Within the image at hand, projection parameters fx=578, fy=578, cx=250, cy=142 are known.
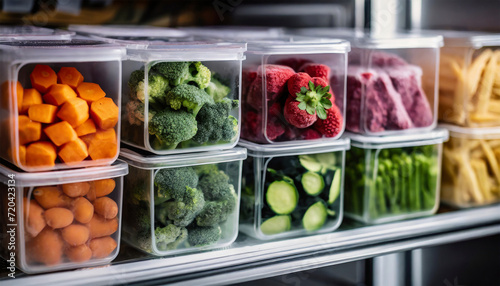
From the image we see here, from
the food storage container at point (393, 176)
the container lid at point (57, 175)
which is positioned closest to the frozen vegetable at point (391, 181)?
the food storage container at point (393, 176)

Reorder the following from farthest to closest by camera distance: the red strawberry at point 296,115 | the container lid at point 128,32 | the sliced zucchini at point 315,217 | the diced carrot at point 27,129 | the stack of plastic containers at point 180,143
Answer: the container lid at point 128,32 < the sliced zucchini at point 315,217 < the red strawberry at point 296,115 < the stack of plastic containers at point 180,143 < the diced carrot at point 27,129

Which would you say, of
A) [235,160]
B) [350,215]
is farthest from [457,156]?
[235,160]

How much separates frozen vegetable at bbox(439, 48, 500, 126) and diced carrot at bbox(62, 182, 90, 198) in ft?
3.47

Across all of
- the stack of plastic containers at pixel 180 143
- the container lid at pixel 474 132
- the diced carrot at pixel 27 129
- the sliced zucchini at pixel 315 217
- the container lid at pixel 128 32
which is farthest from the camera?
the container lid at pixel 474 132

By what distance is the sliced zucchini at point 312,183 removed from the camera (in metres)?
1.40

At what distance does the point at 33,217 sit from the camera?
1.12 metres

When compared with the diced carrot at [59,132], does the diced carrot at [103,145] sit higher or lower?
lower

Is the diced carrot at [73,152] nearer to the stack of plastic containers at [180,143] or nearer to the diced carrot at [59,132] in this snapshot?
the diced carrot at [59,132]

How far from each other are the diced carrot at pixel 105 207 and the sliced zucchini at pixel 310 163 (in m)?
0.47

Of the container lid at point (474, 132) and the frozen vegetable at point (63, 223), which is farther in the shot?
the container lid at point (474, 132)

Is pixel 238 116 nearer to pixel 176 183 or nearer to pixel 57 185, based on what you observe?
pixel 176 183

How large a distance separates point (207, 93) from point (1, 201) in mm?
484

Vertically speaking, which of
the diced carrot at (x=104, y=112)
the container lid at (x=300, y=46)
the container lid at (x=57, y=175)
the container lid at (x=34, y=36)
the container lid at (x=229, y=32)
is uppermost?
the container lid at (x=229, y=32)

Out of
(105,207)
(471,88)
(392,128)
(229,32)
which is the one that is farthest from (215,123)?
(471,88)
